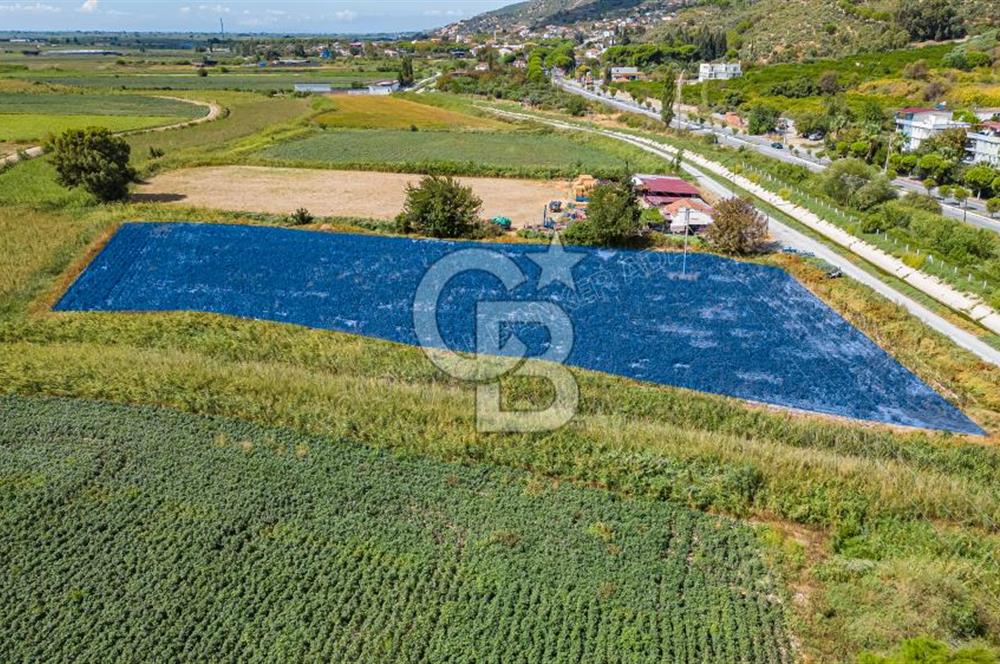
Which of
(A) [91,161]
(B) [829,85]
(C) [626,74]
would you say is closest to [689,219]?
(A) [91,161]

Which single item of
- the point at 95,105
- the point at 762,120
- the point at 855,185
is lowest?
the point at 855,185

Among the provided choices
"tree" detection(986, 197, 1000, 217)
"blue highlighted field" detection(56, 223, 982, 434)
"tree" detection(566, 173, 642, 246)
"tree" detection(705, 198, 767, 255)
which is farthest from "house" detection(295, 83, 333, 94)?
"tree" detection(986, 197, 1000, 217)

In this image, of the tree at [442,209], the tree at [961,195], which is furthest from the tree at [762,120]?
the tree at [442,209]

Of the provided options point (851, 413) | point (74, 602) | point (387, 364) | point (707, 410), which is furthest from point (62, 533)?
point (851, 413)

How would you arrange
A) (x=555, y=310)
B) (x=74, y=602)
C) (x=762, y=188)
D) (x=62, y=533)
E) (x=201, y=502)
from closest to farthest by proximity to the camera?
(x=74, y=602)
(x=62, y=533)
(x=201, y=502)
(x=555, y=310)
(x=762, y=188)

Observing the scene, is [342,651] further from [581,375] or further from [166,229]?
[166,229]

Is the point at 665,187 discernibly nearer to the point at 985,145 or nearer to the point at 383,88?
the point at 985,145
